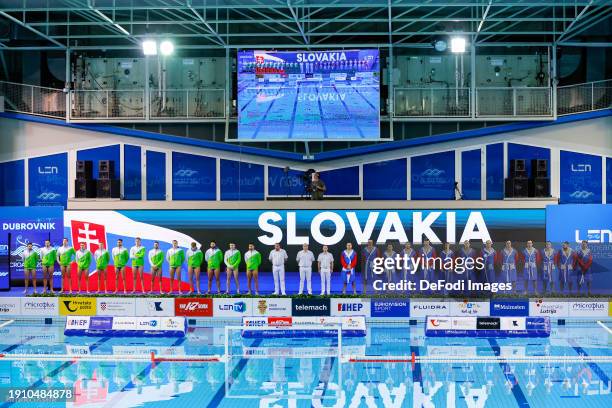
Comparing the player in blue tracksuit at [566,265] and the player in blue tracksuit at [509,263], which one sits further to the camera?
the player in blue tracksuit at [566,265]

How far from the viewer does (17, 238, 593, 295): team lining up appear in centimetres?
2086

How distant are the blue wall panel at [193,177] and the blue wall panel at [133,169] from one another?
1.14m

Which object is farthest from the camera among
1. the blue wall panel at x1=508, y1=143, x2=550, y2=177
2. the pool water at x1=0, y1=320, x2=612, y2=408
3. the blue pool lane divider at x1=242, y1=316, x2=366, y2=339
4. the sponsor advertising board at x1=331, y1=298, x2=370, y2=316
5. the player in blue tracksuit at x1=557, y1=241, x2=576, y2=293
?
the blue wall panel at x1=508, y1=143, x2=550, y2=177

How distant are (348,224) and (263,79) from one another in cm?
600

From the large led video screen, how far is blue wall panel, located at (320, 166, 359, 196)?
3352mm

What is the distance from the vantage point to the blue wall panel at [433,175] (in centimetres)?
3098

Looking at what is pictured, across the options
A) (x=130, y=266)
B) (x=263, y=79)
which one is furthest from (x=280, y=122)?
(x=130, y=266)

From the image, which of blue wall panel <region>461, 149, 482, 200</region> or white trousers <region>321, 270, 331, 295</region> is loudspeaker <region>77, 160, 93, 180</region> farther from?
blue wall panel <region>461, 149, 482, 200</region>

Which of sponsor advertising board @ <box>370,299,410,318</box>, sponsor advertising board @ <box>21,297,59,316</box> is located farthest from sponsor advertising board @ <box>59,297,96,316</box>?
sponsor advertising board @ <box>370,299,410,318</box>

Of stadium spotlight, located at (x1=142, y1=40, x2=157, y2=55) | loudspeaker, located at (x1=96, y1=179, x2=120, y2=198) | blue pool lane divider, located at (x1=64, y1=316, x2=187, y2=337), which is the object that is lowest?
blue pool lane divider, located at (x1=64, y1=316, x2=187, y2=337)

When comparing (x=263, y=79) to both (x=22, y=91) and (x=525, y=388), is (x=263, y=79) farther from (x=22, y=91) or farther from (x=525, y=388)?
(x=525, y=388)

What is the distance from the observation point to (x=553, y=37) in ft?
97.7

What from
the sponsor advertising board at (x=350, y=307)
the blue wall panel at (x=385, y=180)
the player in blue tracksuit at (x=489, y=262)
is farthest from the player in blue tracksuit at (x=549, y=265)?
the blue wall panel at (x=385, y=180)

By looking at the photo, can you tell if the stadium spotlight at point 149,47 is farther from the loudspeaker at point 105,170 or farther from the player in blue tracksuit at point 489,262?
the player in blue tracksuit at point 489,262
